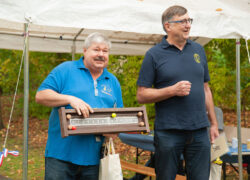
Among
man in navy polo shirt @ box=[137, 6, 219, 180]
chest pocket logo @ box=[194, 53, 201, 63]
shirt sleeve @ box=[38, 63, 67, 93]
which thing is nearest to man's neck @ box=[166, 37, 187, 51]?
man in navy polo shirt @ box=[137, 6, 219, 180]

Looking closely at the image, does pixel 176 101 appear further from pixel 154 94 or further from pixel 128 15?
pixel 128 15

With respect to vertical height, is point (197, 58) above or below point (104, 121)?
above

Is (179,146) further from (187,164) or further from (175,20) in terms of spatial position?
(175,20)

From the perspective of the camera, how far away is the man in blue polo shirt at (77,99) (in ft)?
7.02

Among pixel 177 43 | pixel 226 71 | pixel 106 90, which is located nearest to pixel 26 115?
pixel 106 90

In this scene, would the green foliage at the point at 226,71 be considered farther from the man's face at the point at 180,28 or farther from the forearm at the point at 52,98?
the forearm at the point at 52,98

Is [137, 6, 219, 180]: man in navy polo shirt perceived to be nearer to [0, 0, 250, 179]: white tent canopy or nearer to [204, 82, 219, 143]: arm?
[204, 82, 219, 143]: arm

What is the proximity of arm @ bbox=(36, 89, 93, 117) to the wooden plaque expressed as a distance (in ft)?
0.14

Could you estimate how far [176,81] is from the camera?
247cm

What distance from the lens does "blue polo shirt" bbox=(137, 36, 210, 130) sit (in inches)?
96.8

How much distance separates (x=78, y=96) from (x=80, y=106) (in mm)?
194

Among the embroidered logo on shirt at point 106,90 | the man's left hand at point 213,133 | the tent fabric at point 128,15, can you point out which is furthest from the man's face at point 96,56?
the man's left hand at point 213,133

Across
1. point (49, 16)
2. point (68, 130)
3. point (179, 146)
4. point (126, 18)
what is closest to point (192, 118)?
point (179, 146)

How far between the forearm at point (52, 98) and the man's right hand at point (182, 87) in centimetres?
81
